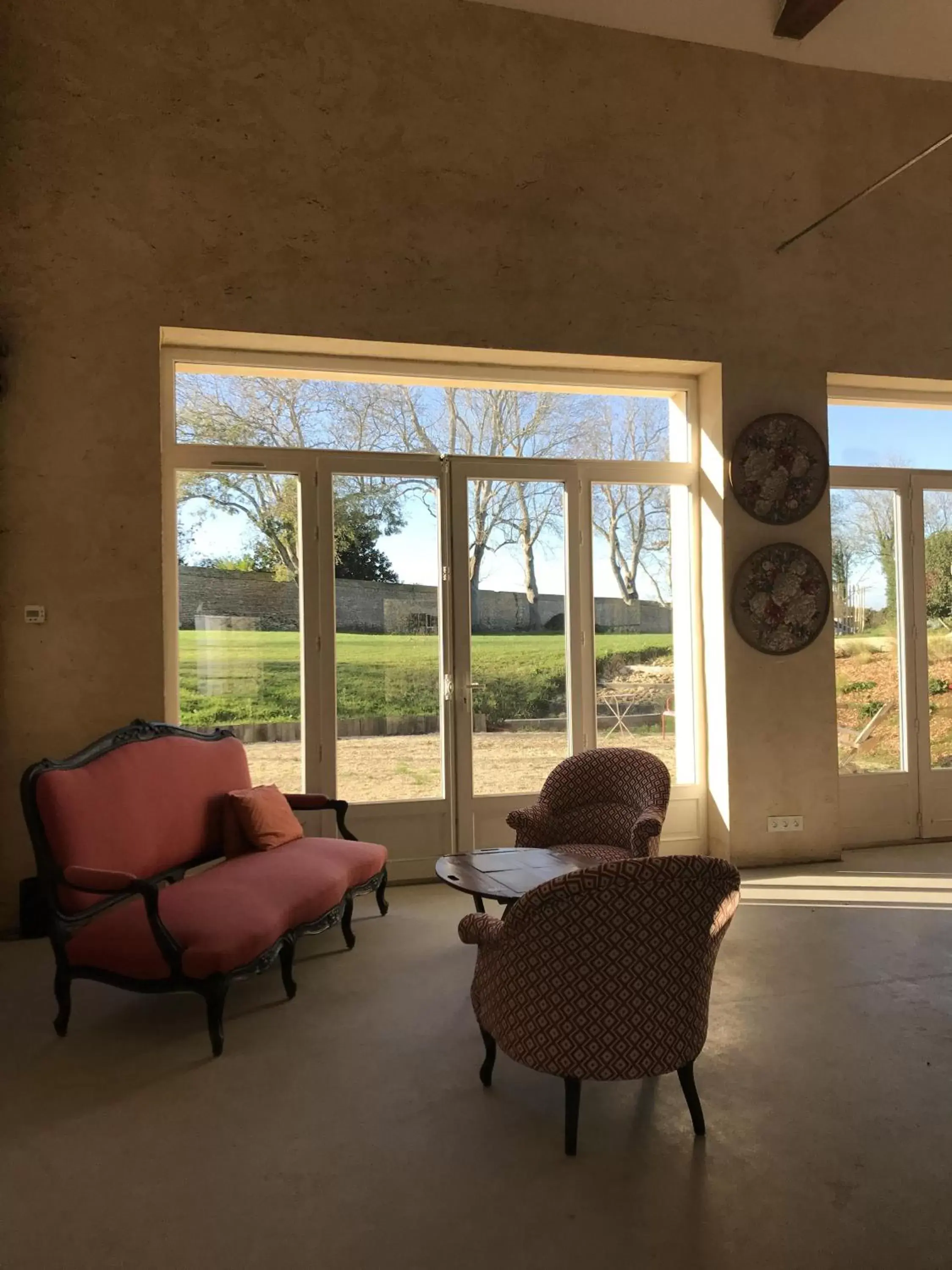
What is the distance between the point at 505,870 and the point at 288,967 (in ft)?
3.03

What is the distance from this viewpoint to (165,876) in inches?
144

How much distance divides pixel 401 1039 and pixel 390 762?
2.13 metres

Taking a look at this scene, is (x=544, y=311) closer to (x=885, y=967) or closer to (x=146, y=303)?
(x=146, y=303)

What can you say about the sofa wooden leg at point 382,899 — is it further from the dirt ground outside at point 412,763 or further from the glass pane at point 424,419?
the glass pane at point 424,419

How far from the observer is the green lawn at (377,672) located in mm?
4840

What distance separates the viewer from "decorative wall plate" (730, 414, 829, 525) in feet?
17.3

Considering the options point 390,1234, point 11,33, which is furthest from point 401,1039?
point 11,33

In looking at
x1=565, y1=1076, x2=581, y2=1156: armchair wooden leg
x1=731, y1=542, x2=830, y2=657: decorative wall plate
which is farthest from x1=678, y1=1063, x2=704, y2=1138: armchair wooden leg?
x1=731, y1=542, x2=830, y2=657: decorative wall plate

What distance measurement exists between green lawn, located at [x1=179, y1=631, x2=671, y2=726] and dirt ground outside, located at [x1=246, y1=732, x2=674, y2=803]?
0.48ft

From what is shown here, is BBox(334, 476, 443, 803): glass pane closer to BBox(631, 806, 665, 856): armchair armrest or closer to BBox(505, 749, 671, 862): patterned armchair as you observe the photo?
BBox(505, 749, 671, 862): patterned armchair

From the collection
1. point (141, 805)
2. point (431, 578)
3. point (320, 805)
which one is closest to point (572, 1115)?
point (141, 805)

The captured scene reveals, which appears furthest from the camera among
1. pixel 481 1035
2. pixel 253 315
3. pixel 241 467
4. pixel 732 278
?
pixel 732 278

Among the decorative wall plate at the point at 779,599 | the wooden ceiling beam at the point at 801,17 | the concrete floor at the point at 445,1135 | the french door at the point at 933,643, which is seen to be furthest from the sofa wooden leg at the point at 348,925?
the wooden ceiling beam at the point at 801,17

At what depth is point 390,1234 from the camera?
6.68 feet
